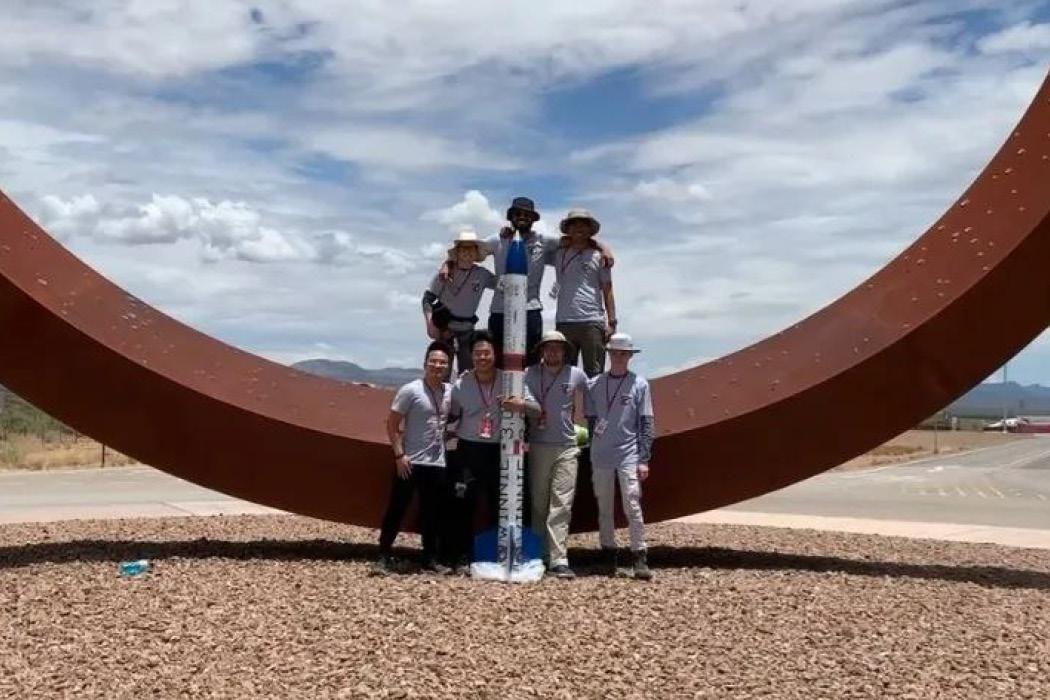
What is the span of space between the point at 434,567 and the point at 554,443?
3.20 ft

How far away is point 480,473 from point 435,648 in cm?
206

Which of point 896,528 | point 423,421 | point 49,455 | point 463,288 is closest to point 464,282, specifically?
point 463,288

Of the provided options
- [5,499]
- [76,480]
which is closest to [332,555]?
[5,499]

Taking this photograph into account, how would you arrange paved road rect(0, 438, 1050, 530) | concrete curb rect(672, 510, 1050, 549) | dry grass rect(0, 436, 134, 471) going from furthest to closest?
dry grass rect(0, 436, 134, 471) < paved road rect(0, 438, 1050, 530) < concrete curb rect(672, 510, 1050, 549)

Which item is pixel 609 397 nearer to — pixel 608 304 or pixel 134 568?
pixel 608 304

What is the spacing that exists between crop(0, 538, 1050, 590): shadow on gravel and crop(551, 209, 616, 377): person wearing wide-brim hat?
1348mm

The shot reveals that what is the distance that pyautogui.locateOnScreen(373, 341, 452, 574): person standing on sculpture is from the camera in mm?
6477

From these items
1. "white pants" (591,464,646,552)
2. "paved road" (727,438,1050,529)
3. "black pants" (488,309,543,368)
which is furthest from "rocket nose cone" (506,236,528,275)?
"paved road" (727,438,1050,529)

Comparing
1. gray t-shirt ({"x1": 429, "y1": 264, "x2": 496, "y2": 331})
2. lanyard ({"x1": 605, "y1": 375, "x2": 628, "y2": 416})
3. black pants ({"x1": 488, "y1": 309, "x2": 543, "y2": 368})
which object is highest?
gray t-shirt ({"x1": 429, "y1": 264, "x2": 496, "y2": 331})

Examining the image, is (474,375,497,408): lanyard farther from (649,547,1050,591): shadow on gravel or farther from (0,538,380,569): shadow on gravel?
(649,547,1050,591): shadow on gravel

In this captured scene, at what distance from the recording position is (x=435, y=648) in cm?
474

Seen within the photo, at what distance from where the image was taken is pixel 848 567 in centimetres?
709

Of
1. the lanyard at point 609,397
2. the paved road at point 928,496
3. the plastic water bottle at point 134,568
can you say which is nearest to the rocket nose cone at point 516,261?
the lanyard at point 609,397

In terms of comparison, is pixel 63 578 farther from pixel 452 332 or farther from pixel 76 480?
pixel 76 480
